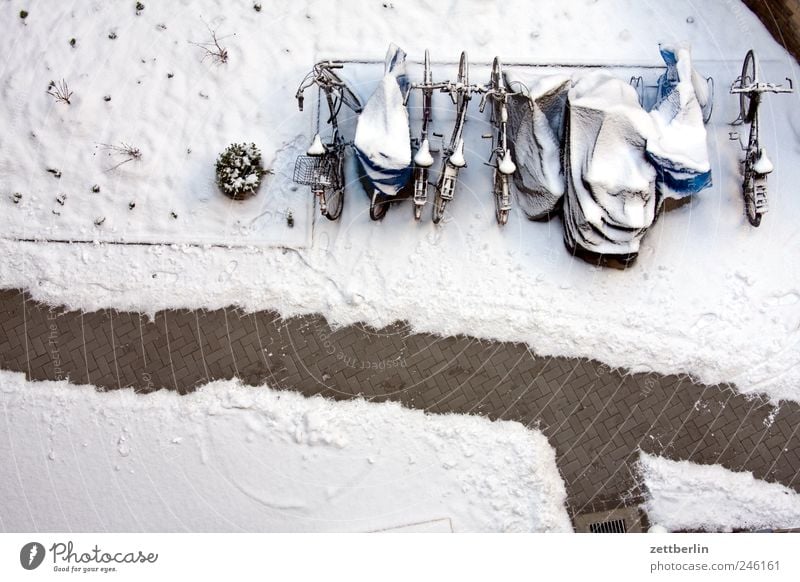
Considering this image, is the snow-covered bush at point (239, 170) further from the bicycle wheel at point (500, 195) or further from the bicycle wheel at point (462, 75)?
the bicycle wheel at point (500, 195)

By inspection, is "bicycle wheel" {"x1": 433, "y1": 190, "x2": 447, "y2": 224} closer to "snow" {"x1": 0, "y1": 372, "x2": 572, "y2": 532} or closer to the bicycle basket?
the bicycle basket

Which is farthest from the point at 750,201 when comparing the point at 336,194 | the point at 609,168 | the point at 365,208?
the point at 336,194

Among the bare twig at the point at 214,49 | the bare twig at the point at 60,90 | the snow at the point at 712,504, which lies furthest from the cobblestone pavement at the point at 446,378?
the bare twig at the point at 214,49

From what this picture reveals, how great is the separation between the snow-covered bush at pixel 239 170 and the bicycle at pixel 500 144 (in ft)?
9.98

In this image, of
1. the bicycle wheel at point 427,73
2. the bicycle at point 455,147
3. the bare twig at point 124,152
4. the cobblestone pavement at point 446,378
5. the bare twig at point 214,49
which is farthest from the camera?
the bare twig at point 214,49

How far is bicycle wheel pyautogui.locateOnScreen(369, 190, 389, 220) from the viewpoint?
886cm

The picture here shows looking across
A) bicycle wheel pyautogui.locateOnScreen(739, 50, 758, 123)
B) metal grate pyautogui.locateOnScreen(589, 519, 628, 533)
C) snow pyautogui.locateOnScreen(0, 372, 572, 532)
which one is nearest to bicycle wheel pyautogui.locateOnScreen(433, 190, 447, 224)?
snow pyautogui.locateOnScreen(0, 372, 572, 532)

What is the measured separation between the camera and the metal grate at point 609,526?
8.72 metres

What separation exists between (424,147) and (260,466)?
179 inches

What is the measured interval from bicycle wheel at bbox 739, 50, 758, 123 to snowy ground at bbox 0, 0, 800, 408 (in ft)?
0.66

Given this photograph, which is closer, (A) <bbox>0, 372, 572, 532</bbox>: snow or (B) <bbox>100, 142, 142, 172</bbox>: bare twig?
(A) <bbox>0, 372, 572, 532</bbox>: snow
